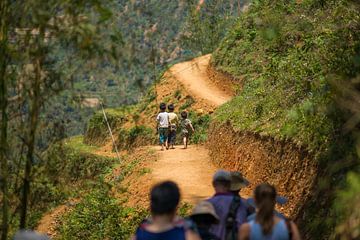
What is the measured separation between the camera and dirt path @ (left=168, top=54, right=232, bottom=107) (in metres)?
31.2

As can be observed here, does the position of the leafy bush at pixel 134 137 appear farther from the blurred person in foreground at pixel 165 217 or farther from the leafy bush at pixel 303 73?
the blurred person in foreground at pixel 165 217

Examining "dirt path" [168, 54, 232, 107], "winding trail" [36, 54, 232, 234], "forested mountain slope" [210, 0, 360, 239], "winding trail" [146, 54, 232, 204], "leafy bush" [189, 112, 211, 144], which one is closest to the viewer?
"forested mountain slope" [210, 0, 360, 239]

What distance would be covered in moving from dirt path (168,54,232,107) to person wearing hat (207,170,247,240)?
23.7 metres

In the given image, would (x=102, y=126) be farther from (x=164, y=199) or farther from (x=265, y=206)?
(x=164, y=199)

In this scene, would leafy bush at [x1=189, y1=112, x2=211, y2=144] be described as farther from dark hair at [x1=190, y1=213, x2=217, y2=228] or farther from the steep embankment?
dark hair at [x1=190, y1=213, x2=217, y2=228]

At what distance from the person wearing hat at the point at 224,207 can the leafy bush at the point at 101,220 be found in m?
8.93

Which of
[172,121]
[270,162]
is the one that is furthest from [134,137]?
[270,162]

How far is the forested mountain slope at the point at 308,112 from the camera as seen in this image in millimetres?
9539

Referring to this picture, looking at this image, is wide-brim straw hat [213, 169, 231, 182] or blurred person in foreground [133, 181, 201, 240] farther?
wide-brim straw hat [213, 169, 231, 182]

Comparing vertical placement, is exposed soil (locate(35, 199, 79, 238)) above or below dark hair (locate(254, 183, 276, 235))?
below

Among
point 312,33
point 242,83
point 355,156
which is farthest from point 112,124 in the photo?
point 355,156

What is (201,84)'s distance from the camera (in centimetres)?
3428

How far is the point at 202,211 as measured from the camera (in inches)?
218

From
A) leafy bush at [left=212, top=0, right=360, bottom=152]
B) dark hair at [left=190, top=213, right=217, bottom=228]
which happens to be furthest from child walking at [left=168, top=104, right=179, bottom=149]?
dark hair at [left=190, top=213, right=217, bottom=228]
